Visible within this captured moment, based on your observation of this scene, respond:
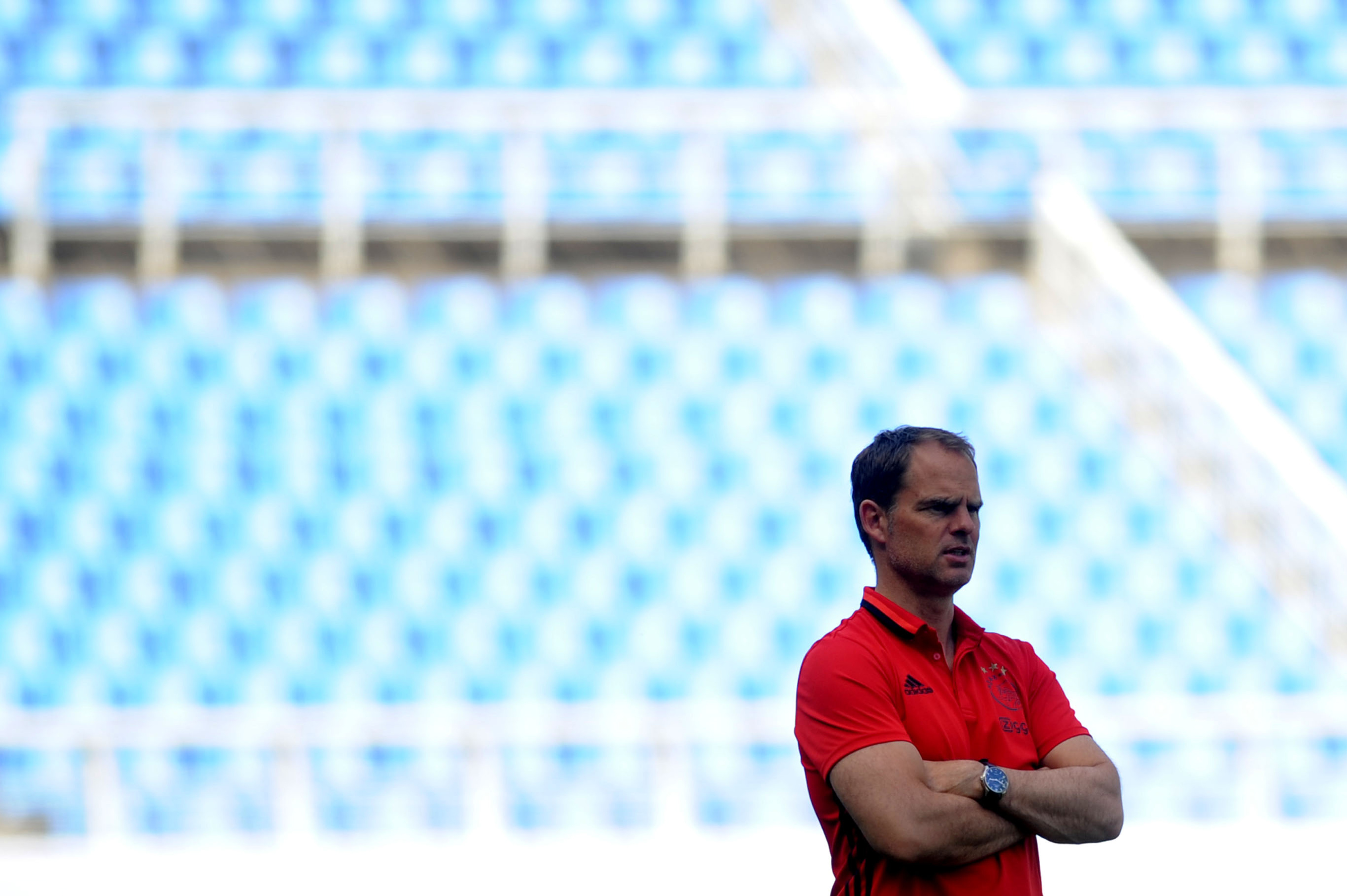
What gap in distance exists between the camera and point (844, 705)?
1.80m

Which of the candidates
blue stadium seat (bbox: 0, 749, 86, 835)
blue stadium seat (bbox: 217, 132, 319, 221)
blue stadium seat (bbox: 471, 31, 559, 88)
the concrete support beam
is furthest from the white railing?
blue stadium seat (bbox: 471, 31, 559, 88)

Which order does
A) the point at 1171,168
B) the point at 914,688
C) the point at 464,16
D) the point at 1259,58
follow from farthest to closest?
the point at 464,16 < the point at 1259,58 < the point at 1171,168 < the point at 914,688

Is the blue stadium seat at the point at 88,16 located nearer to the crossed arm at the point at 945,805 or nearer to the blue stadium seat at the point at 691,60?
the blue stadium seat at the point at 691,60

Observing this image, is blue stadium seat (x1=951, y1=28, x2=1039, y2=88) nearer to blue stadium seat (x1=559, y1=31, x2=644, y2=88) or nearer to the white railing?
blue stadium seat (x1=559, y1=31, x2=644, y2=88)

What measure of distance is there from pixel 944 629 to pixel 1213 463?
22.2 feet

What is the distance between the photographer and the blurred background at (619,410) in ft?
23.2

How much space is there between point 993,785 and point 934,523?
28 centimetres

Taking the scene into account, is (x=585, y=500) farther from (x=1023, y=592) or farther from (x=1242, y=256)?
(x=1242, y=256)

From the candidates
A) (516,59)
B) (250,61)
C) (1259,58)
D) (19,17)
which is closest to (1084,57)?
(1259,58)

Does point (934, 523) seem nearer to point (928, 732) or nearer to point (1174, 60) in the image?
point (928, 732)

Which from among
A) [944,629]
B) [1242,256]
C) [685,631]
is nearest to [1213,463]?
[1242,256]

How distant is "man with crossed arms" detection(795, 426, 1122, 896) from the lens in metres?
1.76

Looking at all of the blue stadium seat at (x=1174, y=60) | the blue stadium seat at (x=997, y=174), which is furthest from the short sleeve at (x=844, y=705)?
the blue stadium seat at (x=1174, y=60)

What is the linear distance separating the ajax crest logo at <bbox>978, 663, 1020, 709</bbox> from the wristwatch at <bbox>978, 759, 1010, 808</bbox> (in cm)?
13
